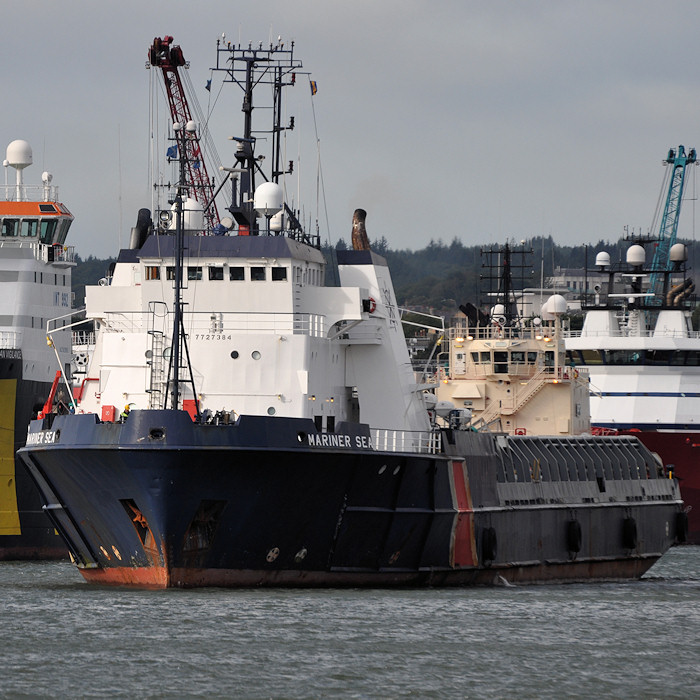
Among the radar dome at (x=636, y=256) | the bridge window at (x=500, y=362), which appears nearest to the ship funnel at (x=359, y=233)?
the bridge window at (x=500, y=362)

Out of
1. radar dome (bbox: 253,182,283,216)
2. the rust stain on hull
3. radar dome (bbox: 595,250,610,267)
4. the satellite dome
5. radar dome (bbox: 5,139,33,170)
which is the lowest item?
the rust stain on hull

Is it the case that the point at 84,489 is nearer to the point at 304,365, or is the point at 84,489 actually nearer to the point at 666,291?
the point at 304,365

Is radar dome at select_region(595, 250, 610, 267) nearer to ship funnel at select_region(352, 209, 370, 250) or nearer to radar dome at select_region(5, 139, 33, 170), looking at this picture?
radar dome at select_region(5, 139, 33, 170)

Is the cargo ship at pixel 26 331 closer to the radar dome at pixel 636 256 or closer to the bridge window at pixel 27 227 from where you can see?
the bridge window at pixel 27 227

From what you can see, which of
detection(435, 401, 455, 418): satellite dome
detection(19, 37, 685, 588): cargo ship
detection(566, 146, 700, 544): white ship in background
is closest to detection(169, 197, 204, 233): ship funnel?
detection(19, 37, 685, 588): cargo ship

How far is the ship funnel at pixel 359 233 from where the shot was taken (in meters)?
41.0

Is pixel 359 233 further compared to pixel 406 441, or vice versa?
pixel 359 233

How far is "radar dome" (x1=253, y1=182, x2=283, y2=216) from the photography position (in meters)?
37.4

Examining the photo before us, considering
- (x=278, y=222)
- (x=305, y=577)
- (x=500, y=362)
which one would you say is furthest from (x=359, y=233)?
(x=500, y=362)

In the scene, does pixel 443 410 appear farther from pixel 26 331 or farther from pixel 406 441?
pixel 26 331

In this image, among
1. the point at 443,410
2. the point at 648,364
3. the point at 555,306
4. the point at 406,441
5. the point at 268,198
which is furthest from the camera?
the point at 648,364

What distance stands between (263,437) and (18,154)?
89.1ft

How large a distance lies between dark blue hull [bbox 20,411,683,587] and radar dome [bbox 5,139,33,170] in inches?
875

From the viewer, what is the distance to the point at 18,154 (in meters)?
57.1
